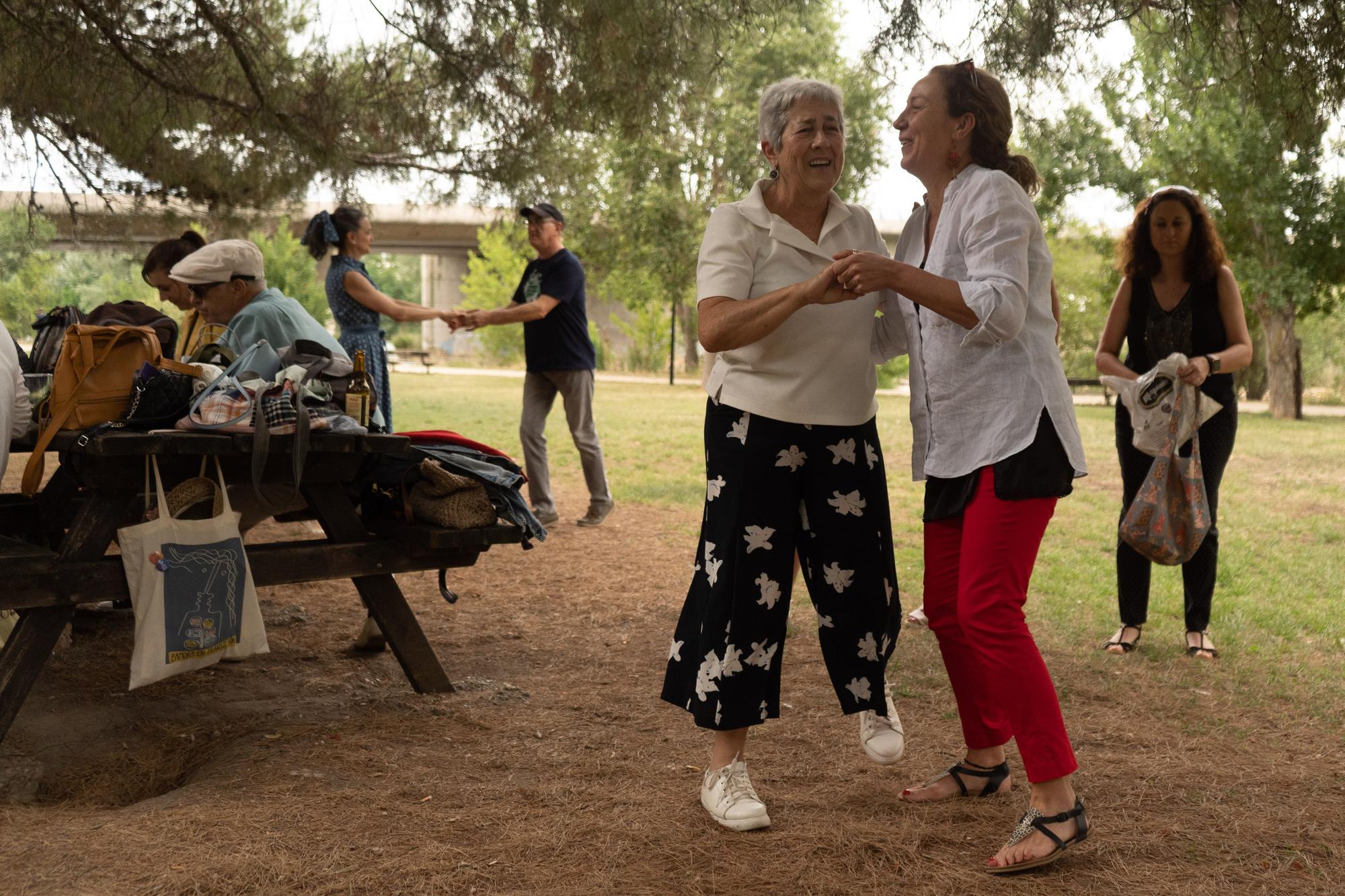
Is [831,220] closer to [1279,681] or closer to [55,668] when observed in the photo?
[1279,681]

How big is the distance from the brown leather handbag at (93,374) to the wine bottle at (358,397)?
69 centimetres

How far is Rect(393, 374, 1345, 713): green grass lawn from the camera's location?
549 cm

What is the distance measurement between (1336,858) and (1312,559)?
16.8 ft

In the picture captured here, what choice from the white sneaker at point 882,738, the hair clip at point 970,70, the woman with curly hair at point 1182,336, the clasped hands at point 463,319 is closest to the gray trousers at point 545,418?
the clasped hands at point 463,319

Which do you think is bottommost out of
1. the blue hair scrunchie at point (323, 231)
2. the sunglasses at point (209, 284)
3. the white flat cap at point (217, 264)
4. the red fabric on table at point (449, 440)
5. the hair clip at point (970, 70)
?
the red fabric on table at point (449, 440)

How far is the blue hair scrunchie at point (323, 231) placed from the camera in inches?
266

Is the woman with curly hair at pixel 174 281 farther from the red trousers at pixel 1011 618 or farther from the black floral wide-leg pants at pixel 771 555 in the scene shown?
the red trousers at pixel 1011 618

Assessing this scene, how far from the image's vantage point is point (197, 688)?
4.56m

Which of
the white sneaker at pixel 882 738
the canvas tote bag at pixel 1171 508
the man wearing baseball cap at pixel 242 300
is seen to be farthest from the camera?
the man wearing baseball cap at pixel 242 300

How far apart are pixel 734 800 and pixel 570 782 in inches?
23.7

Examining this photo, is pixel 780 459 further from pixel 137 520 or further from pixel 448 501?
pixel 137 520

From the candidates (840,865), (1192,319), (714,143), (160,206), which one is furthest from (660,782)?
(714,143)

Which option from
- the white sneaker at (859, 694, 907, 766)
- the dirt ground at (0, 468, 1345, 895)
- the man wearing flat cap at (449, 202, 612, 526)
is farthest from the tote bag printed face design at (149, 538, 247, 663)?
the man wearing flat cap at (449, 202, 612, 526)

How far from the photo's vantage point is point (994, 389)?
2938 millimetres
